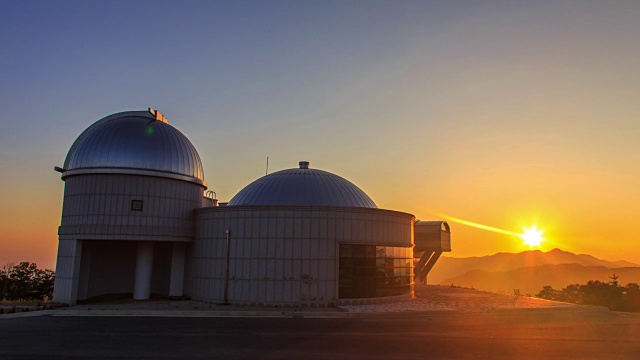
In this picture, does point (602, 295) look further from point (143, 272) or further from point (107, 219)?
point (107, 219)

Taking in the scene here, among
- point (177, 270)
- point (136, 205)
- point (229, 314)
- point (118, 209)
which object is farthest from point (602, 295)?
point (118, 209)

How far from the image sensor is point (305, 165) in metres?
34.7

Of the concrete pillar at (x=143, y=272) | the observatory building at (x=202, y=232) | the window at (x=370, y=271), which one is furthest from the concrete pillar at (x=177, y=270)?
the window at (x=370, y=271)

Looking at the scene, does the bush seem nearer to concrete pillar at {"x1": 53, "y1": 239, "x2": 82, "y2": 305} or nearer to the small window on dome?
the small window on dome

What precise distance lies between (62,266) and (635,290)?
166 ft

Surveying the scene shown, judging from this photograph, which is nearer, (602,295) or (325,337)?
(325,337)

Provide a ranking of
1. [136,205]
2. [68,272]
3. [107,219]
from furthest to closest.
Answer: [136,205] → [107,219] → [68,272]

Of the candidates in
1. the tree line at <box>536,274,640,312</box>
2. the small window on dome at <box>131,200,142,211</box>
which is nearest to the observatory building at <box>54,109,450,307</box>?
the small window on dome at <box>131,200,142,211</box>

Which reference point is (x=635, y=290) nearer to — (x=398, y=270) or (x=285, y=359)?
(x=398, y=270)

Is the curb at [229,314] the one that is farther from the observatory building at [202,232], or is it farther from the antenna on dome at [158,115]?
the antenna on dome at [158,115]

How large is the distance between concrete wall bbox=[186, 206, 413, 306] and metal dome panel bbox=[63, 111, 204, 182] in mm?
5437

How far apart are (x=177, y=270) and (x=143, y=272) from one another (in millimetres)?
2308

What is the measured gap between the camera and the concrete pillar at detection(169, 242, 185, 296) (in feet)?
96.5

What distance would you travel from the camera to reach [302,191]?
2952 cm
